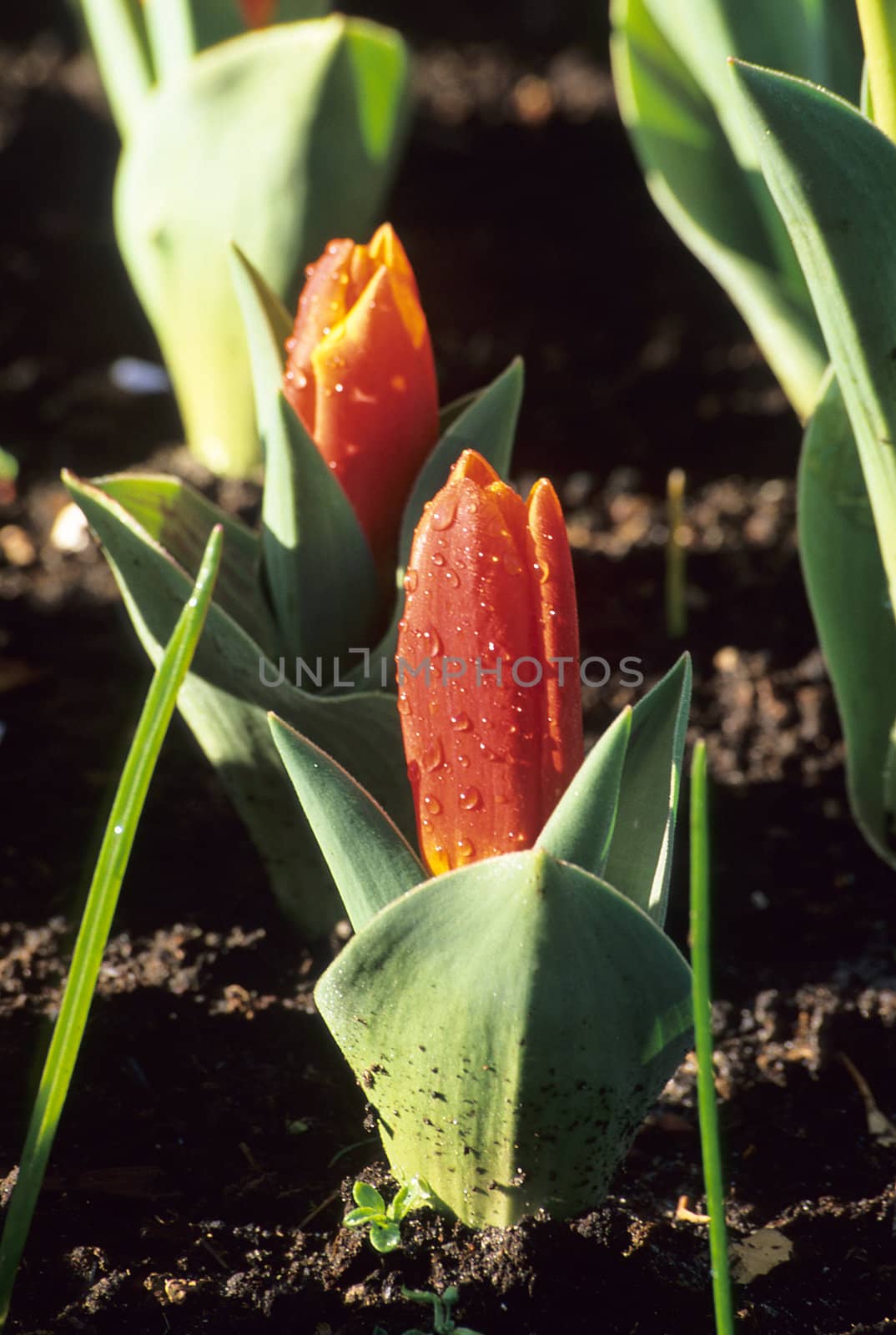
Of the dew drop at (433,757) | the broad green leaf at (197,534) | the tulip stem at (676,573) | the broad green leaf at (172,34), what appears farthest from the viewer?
the broad green leaf at (172,34)

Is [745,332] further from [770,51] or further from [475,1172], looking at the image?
[475,1172]

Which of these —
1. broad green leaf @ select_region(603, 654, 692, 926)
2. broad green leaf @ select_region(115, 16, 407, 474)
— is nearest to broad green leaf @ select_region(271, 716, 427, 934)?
broad green leaf @ select_region(603, 654, 692, 926)

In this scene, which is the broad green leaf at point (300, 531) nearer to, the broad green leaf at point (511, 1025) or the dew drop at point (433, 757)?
the dew drop at point (433, 757)

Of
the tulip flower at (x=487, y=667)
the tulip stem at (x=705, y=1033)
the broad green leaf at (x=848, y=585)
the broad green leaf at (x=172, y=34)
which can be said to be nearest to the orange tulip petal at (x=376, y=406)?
the tulip flower at (x=487, y=667)

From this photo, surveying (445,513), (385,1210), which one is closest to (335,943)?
(385,1210)

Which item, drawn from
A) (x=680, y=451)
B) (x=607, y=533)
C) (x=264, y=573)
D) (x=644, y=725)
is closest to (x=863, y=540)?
(x=644, y=725)

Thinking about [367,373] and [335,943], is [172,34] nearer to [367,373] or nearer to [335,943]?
[367,373]
